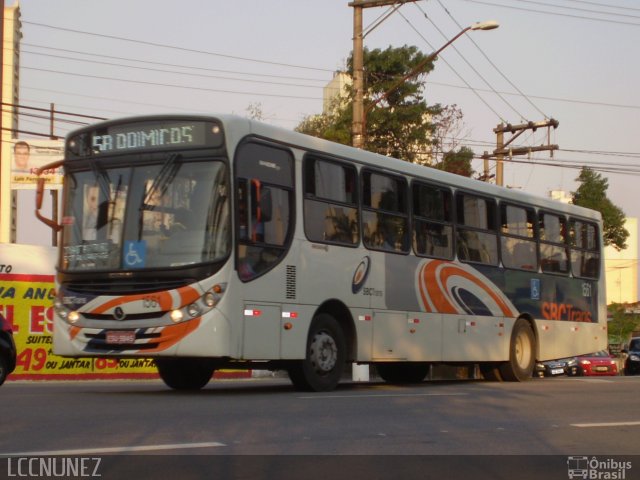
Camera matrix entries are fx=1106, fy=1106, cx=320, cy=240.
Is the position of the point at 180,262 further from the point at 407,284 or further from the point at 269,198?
the point at 407,284

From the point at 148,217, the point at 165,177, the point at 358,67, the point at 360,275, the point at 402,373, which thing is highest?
the point at 358,67

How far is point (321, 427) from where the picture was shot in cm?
988

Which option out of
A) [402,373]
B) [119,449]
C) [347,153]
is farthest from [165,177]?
[402,373]

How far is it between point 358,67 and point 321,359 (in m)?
13.5

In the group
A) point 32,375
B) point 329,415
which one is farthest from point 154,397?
point 32,375

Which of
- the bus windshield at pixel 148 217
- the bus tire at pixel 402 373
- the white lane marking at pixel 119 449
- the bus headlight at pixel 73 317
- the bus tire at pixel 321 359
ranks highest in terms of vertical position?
the bus windshield at pixel 148 217

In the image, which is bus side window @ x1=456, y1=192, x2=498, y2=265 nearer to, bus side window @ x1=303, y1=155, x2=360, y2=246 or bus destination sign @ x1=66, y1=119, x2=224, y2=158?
bus side window @ x1=303, y1=155, x2=360, y2=246

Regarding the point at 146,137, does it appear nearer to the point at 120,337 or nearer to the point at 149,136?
the point at 149,136

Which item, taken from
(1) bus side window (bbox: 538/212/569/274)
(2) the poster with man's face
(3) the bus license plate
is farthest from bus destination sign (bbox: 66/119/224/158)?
(2) the poster with man's face

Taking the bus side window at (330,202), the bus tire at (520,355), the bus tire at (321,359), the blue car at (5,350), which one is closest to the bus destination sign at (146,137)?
the bus side window at (330,202)

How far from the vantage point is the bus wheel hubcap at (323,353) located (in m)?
14.6

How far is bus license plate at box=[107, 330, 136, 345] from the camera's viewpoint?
43.2 ft

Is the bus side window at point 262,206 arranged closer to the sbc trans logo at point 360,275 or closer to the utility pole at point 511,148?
the sbc trans logo at point 360,275
